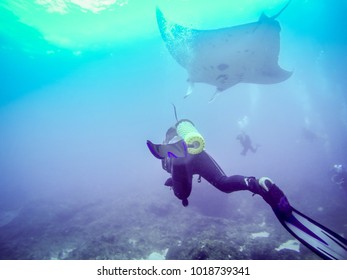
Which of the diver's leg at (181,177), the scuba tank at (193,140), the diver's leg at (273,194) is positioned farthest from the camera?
the diver's leg at (181,177)

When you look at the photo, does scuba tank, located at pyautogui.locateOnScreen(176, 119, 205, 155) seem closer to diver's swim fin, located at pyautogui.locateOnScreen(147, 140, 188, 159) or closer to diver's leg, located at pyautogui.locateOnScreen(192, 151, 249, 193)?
diver's swim fin, located at pyautogui.locateOnScreen(147, 140, 188, 159)

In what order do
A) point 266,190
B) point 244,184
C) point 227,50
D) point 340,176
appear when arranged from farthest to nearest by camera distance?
point 340,176 < point 227,50 < point 244,184 < point 266,190

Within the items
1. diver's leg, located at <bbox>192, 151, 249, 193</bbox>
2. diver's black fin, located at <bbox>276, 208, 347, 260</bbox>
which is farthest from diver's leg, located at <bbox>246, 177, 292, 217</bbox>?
diver's leg, located at <bbox>192, 151, 249, 193</bbox>

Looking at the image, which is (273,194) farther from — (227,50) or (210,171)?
(227,50)

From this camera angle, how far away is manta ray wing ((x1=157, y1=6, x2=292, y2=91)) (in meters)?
6.60

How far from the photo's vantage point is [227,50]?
7.11 metres

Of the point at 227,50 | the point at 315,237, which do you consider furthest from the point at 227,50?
the point at 315,237

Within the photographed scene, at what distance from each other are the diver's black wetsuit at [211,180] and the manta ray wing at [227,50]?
13.5ft

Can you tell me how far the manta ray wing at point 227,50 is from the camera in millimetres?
6597

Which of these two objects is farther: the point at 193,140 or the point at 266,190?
the point at 193,140

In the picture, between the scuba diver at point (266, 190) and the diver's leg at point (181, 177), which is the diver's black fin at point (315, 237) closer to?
the scuba diver at point (266, 190)

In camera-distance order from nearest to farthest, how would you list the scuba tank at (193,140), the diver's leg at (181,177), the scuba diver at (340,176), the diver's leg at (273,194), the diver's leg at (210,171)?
the diver's leg at (273,194), the scuba tank at (193,140), the diver's leg at (181,177), the diver's leg at (210,171), the scuba diver at (340,176)

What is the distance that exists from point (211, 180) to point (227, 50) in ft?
15.3

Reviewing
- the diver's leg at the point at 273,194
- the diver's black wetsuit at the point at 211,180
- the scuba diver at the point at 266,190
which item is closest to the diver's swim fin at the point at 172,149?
the scuba diver at the point at 266,190
